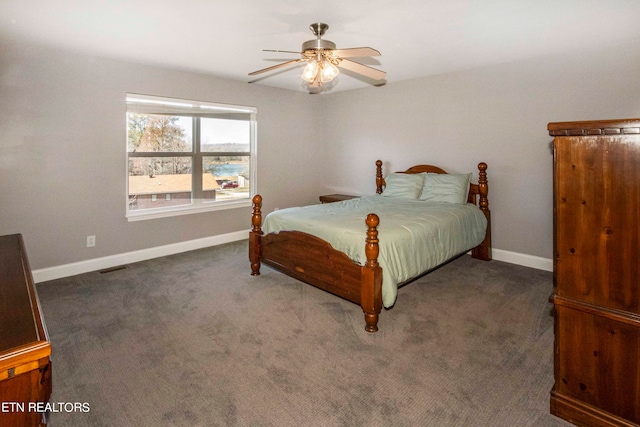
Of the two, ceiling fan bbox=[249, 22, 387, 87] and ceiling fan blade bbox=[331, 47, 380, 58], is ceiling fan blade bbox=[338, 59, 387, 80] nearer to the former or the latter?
ceiling fan bbox=[249, 22, 387, 87]

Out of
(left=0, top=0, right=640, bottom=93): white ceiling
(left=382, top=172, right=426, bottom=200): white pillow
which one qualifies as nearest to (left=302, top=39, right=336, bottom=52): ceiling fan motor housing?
(left=0, top=0, right=640, bottom=93): white ceiling

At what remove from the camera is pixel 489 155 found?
13.8 feet

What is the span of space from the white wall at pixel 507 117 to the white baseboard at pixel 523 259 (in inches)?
2.2

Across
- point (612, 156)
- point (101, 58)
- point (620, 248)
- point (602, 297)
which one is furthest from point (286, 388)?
point (101, 58)

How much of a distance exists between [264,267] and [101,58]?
2776 mm

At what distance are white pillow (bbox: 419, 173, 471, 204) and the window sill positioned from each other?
2534 millimetres

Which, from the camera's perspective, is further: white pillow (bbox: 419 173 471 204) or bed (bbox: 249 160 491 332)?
white pillow (bbox: 419 173 471 204)

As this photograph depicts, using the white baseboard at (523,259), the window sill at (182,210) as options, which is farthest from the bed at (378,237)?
the window sill at (182,210)

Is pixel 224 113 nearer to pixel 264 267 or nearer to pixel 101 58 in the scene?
pixel 101 58

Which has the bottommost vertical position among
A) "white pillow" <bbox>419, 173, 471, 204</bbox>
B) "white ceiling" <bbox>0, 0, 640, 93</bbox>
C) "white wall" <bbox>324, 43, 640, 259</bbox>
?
"white pillow" <bbox>419, 173, 471, 204</bbox>

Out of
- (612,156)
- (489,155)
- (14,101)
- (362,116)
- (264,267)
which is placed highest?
(362,116)

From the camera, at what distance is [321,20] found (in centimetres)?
267

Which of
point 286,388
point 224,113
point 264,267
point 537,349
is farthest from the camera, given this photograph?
point 224,113

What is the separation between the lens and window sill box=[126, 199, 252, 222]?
4148mm
